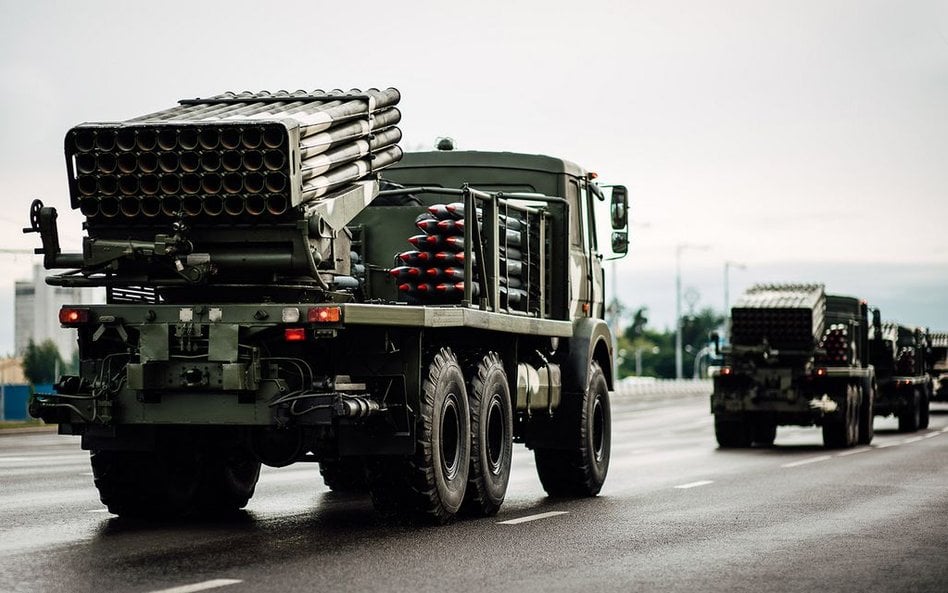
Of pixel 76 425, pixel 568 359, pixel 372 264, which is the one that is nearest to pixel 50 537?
pixel 76 425

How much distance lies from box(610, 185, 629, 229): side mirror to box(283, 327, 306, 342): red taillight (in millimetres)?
6691

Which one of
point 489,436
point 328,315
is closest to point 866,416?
point 489,436

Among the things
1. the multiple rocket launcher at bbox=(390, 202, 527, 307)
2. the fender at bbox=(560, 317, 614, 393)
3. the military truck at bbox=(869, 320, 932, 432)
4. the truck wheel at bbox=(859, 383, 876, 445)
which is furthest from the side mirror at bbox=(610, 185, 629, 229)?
the military truck at bbox=(869, 320, 932, 432)

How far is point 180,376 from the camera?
1141cm

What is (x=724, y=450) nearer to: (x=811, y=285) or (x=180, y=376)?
(x=811, y=285)

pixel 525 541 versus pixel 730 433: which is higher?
pixel 525 541

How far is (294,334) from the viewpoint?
37.5 ft

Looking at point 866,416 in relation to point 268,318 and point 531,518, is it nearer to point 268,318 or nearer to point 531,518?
point 531,518

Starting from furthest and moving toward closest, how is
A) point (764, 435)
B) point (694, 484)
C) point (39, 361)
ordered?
point (39, 361)
point (764, 435)
point (694, 484)

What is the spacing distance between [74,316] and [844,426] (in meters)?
19.5

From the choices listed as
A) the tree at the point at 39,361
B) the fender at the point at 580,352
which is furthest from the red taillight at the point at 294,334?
the tree at the point at 39,361

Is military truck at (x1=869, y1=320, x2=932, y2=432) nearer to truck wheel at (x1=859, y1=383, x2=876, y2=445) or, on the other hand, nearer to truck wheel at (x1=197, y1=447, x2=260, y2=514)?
truck wheel at (x1=859, y1=383, x2=876, y2=445)

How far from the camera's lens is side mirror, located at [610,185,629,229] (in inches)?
687

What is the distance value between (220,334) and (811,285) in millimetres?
20594
